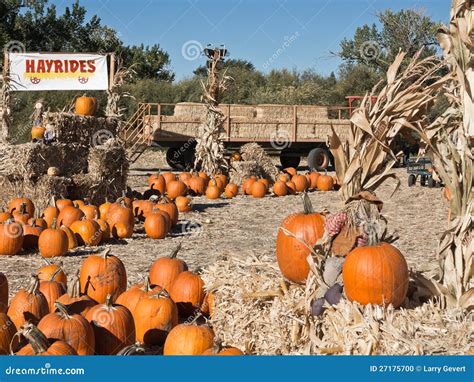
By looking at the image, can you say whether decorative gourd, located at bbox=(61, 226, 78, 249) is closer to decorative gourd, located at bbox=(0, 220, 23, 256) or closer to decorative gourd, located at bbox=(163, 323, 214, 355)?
decorative gourd, located at bbox=(0, 220, 23, 256)

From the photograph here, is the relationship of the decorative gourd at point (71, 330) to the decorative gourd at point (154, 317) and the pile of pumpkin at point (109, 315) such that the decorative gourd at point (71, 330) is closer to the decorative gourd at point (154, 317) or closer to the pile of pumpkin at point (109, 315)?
the pile of pumpkin at point (109, 315)

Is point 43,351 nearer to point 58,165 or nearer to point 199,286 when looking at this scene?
point 199,286

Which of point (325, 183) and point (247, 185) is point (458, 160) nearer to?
point (247, 185)

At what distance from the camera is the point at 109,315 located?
4539mm

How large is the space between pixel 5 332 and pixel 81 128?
866cm

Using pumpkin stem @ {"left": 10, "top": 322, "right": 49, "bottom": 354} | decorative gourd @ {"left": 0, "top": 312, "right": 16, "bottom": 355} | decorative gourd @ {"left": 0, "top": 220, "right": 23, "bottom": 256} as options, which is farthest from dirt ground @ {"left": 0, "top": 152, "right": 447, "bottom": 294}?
pumpkin stem @ {"left": 10, "top": 322, "right": 49, "bottom": 354}

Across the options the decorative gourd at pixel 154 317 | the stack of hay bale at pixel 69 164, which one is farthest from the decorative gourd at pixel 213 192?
the decorative gourd at pixel 154 317

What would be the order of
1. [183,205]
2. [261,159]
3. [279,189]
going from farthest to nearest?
1. [261,159]
2. [279,189]
3. [183,205]

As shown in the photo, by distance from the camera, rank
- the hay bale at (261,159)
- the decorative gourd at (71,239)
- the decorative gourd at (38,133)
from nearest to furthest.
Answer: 1. the decorative gourd at (71,239)
2. the decorative gourd at (38,133)
3. the hay bale at (261,159)

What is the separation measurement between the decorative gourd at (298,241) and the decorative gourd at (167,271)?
1.24 meters

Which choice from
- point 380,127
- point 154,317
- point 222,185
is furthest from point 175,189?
point 380,127

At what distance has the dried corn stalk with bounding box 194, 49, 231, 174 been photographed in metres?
16.5

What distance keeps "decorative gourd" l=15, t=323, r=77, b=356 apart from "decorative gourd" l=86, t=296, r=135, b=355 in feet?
1.62

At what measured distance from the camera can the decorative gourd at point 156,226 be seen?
934 centimetres
